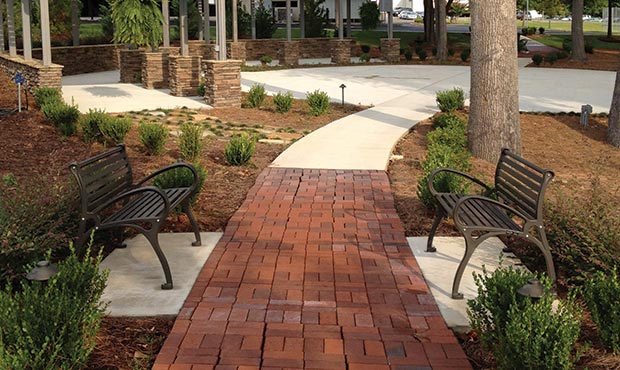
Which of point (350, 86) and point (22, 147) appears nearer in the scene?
point (22, 147)

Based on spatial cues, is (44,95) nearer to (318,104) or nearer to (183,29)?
(318,104)

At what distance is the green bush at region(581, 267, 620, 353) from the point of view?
3971 mm

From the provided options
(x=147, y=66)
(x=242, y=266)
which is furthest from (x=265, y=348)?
(x=147, y=66)

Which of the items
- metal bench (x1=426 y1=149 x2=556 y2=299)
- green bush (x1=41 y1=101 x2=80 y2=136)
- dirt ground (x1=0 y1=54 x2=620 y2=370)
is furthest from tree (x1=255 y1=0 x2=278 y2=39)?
metal bench (x1=426 y1=149 x2=556 y2=299)

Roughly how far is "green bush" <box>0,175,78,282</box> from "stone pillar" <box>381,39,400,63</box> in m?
26.1

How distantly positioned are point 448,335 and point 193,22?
1228 inches

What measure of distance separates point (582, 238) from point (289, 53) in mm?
24345

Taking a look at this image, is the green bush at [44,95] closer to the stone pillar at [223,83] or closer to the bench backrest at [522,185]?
the stone pillar at [223,83]

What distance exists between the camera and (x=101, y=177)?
18.8 ft

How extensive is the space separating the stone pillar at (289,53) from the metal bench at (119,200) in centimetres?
2284

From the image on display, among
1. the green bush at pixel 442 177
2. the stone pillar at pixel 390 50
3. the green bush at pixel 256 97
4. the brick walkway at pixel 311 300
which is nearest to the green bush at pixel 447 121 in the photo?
the green bush at pixel 442 177

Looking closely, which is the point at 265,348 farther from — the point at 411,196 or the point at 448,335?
the point at 411,196

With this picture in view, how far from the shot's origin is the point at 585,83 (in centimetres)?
2223

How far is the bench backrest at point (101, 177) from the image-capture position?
5.24m
